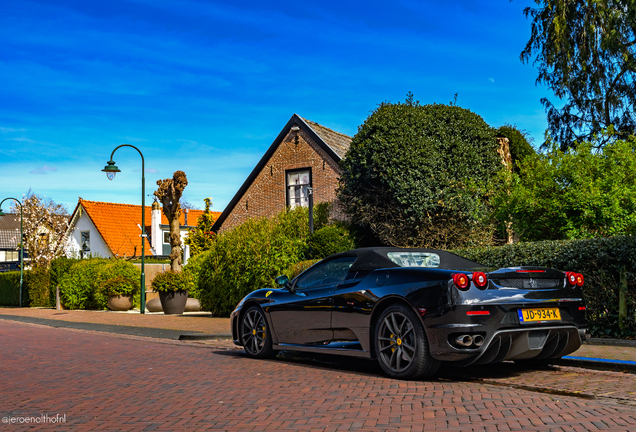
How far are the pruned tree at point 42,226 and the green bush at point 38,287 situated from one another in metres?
13.5

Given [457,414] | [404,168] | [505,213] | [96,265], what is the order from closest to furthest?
[457,414], [505,213], [404,168], [96,265]

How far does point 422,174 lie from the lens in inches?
719

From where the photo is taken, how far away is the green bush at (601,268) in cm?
892

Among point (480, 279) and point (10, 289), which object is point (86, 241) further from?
point (480, 279)

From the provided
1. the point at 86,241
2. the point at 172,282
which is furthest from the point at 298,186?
the point at 86,241

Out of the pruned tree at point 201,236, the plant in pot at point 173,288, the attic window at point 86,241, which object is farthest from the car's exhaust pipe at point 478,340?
the attic window at point 86,241

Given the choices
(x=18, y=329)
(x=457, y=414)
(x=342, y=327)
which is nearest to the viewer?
(x=457, y=414)

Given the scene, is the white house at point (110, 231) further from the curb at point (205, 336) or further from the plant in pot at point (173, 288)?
the curb at point (205, 336)

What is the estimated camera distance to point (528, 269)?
20.4ft

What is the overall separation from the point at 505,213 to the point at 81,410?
39.5 feet

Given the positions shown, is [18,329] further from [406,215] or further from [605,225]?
[605,225]

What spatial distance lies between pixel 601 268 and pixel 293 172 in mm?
18549

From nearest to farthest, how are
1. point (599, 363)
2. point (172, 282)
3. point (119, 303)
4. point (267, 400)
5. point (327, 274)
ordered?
point (267, 400) → point (599, 363) → point (327, 274) → point (172, 282) → point (119, 303)

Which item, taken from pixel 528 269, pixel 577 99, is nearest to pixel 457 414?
Result: pixel 528 269
